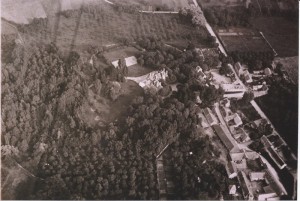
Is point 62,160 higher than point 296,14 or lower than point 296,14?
lower

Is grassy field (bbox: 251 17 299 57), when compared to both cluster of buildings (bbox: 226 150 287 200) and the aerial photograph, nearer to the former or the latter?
the aerial photograph

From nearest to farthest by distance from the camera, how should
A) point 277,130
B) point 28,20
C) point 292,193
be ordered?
point 292,193 < point 277,130 < point 28,20

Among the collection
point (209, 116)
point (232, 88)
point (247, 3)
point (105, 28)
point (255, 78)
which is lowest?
point (209, 116)

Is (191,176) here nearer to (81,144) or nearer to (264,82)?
(81,144)

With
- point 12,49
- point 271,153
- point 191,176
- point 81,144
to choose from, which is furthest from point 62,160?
point 271,153

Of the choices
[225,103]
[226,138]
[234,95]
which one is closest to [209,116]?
[225,103]

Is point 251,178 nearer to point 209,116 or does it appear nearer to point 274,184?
point 274,184

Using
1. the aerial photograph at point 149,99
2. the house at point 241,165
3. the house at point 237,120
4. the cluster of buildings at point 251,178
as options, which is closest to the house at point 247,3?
the aerial photograph at point 149,99
